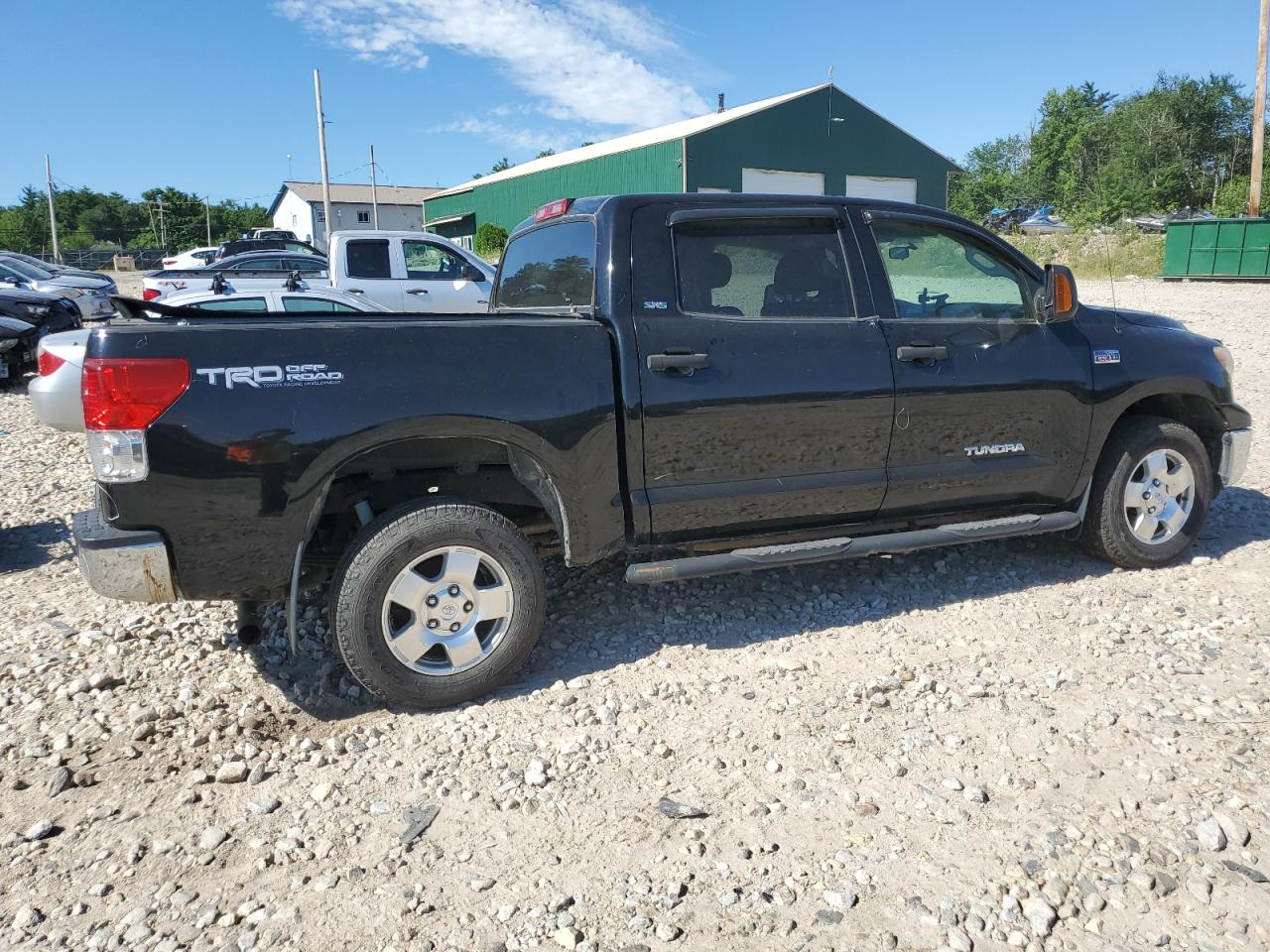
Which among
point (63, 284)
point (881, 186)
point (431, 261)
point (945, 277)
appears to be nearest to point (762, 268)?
point (945, 277)

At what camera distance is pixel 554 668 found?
4168mm

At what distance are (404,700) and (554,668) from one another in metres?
0.71

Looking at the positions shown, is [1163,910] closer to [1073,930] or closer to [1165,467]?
[1073,930]

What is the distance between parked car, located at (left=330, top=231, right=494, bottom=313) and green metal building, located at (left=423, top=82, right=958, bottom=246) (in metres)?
20.1

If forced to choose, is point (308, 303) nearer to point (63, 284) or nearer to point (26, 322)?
point (26, 322)

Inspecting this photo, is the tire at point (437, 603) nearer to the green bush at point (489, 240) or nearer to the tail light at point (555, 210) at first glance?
the tail light at point (555, 210)

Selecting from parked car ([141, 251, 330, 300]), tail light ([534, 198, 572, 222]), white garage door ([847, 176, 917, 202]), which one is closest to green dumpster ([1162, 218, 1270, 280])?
white garage door ([847, 176, 917, 202])

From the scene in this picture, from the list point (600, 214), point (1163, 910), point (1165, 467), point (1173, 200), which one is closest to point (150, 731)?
point (600, 214)

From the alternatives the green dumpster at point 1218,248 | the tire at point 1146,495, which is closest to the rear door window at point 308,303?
the tire at point 1146,495

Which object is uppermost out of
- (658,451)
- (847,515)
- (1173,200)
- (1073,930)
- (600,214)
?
(1173,200)

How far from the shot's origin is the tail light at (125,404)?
3.22 meters

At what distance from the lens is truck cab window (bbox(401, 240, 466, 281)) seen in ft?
41.7

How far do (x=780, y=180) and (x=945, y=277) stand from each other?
104ft

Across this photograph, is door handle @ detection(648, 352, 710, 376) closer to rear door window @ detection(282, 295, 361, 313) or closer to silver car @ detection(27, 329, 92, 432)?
silver car @ detection(27, 329, 92, 432)
